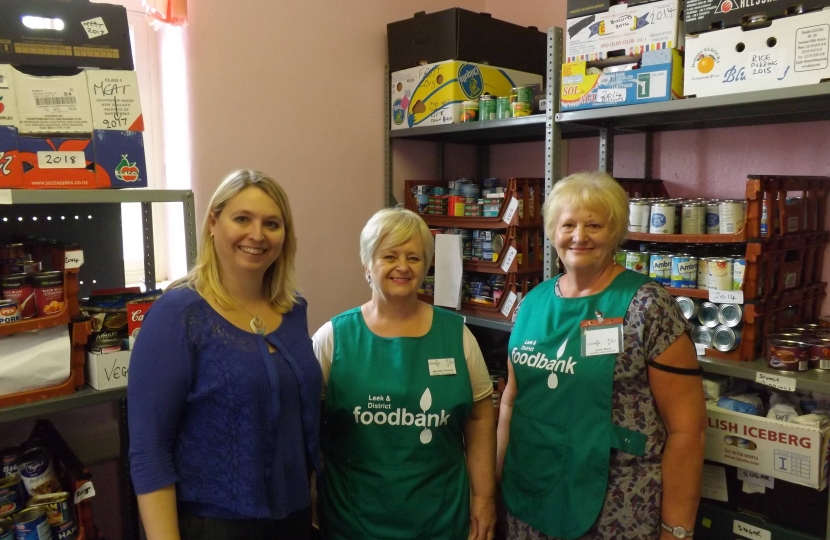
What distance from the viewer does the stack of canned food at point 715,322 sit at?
1806 millimetres

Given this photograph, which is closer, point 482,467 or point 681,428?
point 681,428

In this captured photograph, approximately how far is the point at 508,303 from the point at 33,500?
5.33 feet

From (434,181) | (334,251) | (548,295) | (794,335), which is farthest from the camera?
(434,181)

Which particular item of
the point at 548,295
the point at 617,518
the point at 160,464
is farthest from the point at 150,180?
the point at 617,518

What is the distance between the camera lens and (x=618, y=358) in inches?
56.7

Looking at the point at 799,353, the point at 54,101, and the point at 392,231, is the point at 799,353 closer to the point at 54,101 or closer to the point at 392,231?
the point at 392,231

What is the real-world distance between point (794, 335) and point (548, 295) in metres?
0.75

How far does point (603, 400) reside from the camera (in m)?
1.46

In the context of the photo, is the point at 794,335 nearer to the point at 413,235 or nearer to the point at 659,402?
the point at 659,402

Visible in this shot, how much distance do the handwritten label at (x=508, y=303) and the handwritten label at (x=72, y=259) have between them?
4.84 ft

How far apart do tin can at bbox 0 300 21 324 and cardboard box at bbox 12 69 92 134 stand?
0.38 m

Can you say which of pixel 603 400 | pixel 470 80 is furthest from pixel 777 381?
pixel 470 80

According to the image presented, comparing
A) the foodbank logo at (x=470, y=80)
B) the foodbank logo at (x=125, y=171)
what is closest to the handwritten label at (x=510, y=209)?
the foodbank logo at (x=470, y=80)

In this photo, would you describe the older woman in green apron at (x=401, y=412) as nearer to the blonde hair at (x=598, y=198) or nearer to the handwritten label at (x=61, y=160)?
the blonde hair at (x=598, y=198)
